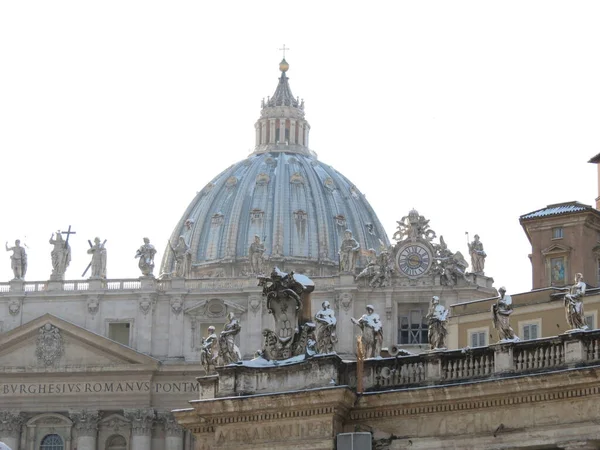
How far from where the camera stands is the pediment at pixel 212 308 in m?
103

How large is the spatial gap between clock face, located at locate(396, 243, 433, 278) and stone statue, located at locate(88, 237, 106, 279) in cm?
1793

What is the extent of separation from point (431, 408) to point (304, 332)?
4107 mm

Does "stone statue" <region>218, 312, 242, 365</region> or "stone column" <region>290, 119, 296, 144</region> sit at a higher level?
"stone column" <region>290, 119, 296, 144</region>

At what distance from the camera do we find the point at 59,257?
10762 cm

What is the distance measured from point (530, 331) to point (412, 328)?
164 ft

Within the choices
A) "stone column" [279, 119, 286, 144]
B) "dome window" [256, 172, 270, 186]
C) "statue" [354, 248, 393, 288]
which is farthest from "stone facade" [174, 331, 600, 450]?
"stone column" [279, 119, 286, 144]

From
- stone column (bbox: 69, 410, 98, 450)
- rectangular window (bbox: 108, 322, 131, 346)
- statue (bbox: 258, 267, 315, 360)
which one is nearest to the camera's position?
statue (bbox: 258, 267, 315, 360)

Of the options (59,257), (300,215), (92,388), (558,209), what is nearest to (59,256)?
(59,257)

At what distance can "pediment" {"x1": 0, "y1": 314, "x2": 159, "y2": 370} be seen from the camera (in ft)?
339

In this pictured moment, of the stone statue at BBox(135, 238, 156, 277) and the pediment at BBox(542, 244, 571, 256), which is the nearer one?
the pediment at BBox(542, 244, 571, 256)

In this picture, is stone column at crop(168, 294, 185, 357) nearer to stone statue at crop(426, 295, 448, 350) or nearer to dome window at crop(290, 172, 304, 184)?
stone statue at crop(426, 295, 448, 350)

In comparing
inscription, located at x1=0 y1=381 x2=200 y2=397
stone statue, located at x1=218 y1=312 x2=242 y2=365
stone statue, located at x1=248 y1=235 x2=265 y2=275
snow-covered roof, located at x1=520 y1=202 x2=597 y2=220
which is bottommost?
stone statue, located at x1=218 y1=312 x2=242 y2=365

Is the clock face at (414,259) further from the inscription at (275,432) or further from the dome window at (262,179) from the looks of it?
the dome window at (262,179)

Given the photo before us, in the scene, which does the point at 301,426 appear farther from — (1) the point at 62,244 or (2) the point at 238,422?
(1) the point at 62,244
